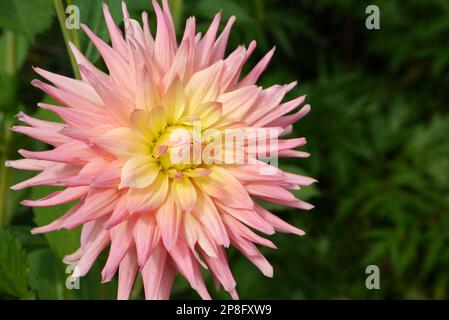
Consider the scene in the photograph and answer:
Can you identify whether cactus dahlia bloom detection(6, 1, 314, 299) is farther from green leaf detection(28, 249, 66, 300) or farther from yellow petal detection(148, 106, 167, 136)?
green leaf detection(28, 249, 66, 300)

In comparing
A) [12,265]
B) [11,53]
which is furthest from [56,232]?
[11,53]

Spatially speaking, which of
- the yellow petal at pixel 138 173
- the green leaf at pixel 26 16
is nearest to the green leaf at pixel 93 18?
the green leaf at pixel 26 16

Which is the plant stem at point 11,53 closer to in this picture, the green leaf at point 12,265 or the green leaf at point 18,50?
the green leaf at point 18,50

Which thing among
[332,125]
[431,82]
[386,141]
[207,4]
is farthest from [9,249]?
[431,82]

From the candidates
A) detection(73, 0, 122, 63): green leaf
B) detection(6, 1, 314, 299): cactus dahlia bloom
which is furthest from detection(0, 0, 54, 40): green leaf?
detection(6, 1, 314, 299): cactus dahlia bloom

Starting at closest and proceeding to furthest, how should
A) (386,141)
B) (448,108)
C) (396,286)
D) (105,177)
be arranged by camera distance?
(105,177) → (396,286) → (386,141) → (448,108)

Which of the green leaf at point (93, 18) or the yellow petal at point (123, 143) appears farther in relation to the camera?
the green leaf at point (93, 18)
